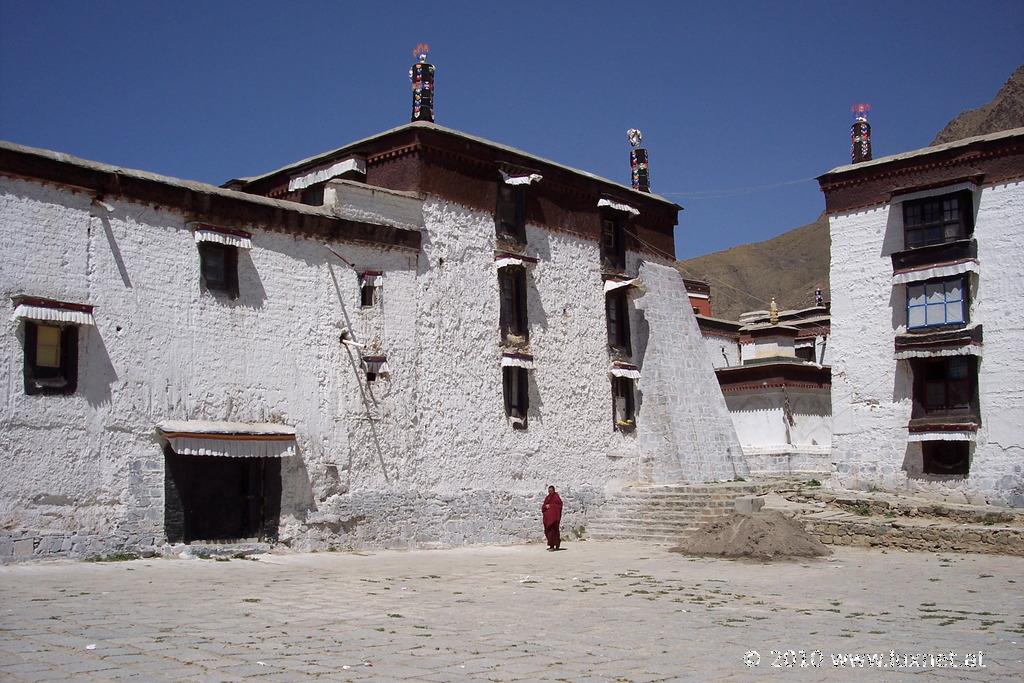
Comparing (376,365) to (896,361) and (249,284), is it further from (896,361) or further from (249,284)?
(896,361)

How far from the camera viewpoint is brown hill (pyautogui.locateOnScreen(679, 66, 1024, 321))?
9194 centimetres

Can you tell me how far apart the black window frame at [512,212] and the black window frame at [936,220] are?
8.62m

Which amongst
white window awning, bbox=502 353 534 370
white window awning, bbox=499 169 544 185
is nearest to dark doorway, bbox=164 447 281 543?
white window awning, bbox=502 353 534 370

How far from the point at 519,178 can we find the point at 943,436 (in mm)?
10526

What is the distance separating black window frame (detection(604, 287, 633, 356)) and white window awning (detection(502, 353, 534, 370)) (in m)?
3.14

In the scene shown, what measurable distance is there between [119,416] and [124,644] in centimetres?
758

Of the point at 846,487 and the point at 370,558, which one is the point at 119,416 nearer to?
the point at 370,558

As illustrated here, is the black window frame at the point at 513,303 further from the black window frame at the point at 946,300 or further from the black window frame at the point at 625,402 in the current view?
the black window frame at the point at 946,300

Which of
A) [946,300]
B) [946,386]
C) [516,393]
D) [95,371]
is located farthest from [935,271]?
[95,371]

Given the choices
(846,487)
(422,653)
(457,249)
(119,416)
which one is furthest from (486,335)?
(422,653)

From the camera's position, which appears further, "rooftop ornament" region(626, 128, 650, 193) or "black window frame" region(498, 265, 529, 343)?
"rooftop ornament" region(626, 128, 650, 193)

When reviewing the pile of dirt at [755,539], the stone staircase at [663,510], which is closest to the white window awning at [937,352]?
the stone staircase at [663,510]

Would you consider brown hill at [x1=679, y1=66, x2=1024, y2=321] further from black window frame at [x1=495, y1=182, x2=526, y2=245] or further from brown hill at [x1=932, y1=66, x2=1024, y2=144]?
black window frame at [x1=495, y1=182, x2=526, y2=245]

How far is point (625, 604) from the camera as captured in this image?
35.3 feet
